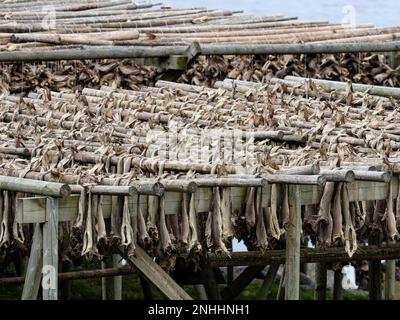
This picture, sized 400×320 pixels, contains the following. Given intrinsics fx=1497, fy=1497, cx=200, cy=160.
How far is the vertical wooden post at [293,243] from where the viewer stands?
9.90 m

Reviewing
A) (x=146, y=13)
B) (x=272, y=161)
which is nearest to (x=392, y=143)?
(x=272, y=161)

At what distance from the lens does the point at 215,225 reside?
9.68m

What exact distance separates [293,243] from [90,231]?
1582 mm

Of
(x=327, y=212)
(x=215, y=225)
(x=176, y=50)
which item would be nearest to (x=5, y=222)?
(x=215, y=225)

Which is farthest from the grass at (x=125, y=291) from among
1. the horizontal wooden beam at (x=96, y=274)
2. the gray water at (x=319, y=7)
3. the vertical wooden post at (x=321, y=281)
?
the gray water at (x=319, y=7)

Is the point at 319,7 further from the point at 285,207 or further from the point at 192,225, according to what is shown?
the point at 192,225

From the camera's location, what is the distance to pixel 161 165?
9.96 meters

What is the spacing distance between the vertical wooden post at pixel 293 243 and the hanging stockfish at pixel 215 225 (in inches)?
21.3

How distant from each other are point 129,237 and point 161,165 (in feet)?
2.89

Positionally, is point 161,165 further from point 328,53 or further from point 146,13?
point 146,13

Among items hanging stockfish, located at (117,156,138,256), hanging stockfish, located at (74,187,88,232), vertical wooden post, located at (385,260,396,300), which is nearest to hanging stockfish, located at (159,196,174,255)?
hanging stockfish, located at (117,156,138,256)

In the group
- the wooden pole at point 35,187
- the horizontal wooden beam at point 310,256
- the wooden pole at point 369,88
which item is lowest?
the horizontal wooden beam at point 310,256

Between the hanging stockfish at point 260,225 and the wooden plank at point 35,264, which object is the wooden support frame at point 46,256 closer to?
the wooden plank at point 35,264

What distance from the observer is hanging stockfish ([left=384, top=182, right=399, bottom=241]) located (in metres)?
10.2
